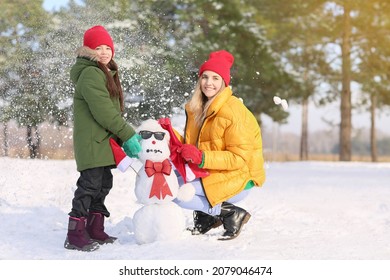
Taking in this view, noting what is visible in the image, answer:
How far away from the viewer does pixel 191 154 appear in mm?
4195

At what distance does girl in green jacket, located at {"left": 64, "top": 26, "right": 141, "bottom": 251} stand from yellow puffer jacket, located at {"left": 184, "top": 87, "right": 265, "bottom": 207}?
57cm

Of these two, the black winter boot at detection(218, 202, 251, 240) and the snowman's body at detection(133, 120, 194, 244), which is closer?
the snowman's body at detection(133, 120, 194, 244)

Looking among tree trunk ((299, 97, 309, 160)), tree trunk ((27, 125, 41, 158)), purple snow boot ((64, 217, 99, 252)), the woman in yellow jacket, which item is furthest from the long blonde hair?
tree trunk ((299, 97, 309, 160))

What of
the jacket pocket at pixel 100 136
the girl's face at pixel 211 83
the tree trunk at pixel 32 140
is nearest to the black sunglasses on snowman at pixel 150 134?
the jacket pocket at pixel 100 136

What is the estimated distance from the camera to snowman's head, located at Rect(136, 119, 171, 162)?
4.25m

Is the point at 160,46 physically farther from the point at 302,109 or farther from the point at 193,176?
the point at 302,109

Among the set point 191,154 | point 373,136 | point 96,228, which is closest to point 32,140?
point 96,228

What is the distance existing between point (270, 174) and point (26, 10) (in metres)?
7.26

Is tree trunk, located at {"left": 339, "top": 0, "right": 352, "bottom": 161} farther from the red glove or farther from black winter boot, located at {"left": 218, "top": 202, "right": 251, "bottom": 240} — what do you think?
the red glove

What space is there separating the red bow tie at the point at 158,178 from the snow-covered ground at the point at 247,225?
1.19 feet

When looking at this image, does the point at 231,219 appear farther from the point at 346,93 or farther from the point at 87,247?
the point at 346,93

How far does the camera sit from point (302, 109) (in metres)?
21.6

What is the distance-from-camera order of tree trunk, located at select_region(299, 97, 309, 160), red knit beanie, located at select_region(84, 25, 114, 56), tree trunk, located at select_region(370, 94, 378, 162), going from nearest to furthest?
red knit beanie, located at select_region(84, 25, 114, 56) < tree trunk, located at select_region(299, 97, 309, 160) < tree trunk, located at select_region(370, 94, 378, 162)

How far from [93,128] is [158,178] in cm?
59
